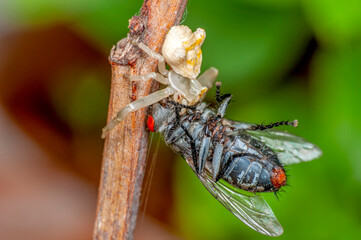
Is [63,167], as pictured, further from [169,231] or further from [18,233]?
[169,231]

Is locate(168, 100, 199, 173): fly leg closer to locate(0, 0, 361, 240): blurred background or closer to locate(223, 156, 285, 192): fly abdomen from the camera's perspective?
locate(223, 156, 285, 192): fly abdomen

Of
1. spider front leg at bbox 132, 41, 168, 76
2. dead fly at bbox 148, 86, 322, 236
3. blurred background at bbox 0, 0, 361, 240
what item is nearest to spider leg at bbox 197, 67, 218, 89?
dead fly at bbox 148, 86, 322, 236

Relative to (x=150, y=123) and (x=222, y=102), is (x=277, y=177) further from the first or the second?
(x=150, y=123)

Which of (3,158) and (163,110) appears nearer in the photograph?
(163,110)

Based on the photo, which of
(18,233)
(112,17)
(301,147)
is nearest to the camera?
(301,147)

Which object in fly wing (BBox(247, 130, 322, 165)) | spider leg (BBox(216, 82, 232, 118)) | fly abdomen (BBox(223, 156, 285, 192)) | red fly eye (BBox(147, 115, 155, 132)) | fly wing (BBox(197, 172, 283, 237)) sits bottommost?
fly wing (BBox(197, 172, 283, 237))

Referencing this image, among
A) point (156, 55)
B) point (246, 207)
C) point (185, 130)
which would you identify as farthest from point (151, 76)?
point (246, 207)

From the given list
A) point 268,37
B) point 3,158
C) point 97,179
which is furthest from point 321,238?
point 3,158
